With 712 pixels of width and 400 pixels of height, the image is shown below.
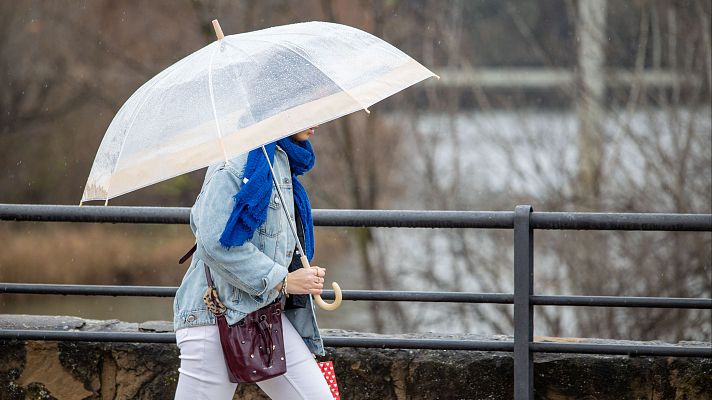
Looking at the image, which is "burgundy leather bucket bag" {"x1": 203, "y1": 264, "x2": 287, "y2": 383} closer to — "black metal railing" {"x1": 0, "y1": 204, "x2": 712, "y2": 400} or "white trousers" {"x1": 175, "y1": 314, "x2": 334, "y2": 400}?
"white trousers" {"x1": 175, "y1": 314, "x2": 334, "y2": 400}

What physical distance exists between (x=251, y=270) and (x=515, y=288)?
4.95ft

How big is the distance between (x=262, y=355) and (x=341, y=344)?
1.24m

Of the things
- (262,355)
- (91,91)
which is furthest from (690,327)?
(91,91)

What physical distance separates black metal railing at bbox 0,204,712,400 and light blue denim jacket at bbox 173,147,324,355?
3.43 ft

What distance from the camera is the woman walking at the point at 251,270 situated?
3.32 metres

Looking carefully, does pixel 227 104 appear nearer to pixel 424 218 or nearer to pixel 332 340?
pixel 424 218

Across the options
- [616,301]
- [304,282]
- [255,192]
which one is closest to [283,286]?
[304,282]

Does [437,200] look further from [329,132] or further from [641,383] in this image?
[641,383]

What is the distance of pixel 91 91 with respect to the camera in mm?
19125

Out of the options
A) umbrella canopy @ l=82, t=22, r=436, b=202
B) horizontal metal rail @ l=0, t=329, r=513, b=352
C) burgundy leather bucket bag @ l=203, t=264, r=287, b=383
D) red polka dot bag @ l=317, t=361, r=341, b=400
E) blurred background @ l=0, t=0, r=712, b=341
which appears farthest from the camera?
blurred background @ l=0, t=0, r=712, b=341

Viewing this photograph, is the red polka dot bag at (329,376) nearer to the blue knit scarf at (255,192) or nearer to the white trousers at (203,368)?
the white trousers at (203,368)

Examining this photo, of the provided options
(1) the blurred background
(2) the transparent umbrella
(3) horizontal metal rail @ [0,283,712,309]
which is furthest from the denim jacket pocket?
(1) the blurred background

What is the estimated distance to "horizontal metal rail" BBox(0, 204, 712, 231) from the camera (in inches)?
171

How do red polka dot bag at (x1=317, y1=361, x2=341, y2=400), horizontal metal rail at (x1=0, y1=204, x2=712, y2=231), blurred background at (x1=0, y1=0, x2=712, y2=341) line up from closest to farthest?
red polka dot bag at (x1=317, y1=361, x2=341, y2=400) < horizontal metal rail at (x1=0, y1=204, x2=712, y2=231) < blurred background at (x1=0, y1=0, x2=712, y2=341)
